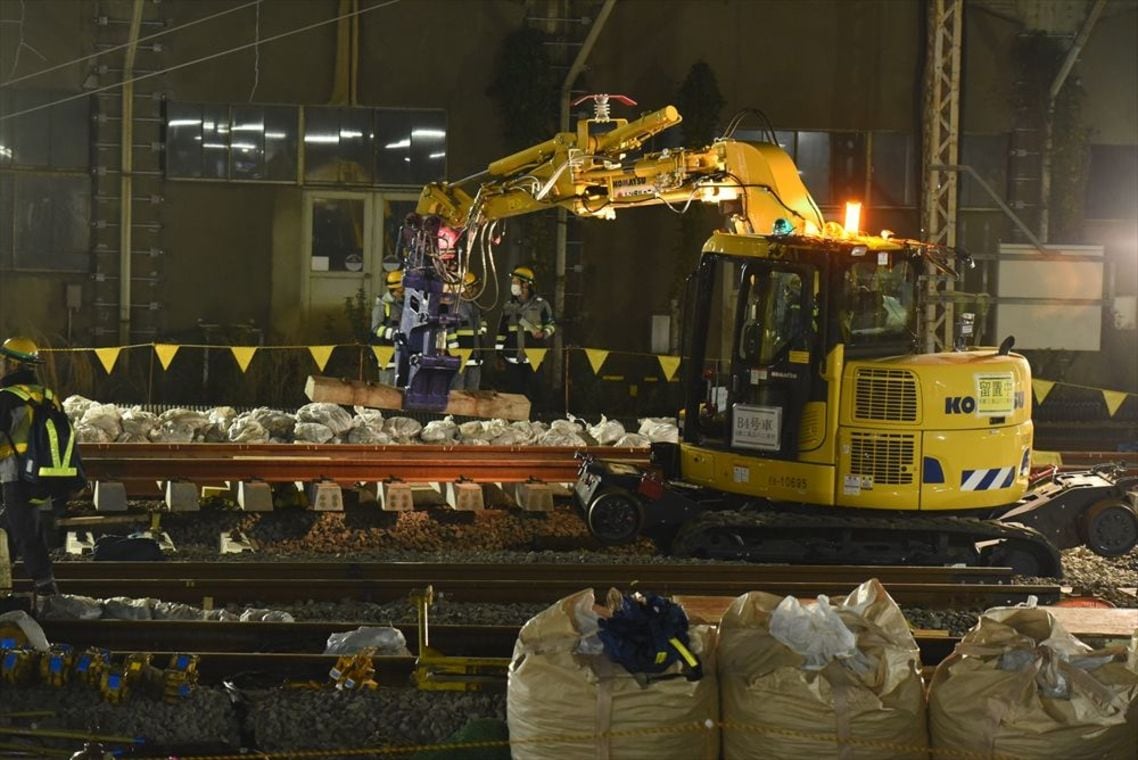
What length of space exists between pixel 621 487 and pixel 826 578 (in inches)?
82.4

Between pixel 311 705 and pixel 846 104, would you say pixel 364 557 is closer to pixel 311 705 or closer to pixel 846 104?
pixel 311 705

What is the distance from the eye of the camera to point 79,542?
14.5 metres

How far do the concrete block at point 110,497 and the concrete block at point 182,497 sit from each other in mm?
412

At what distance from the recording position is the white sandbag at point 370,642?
9.75 metres

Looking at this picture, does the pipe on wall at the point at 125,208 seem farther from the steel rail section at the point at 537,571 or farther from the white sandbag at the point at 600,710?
the white sandbag at the point at 600,710

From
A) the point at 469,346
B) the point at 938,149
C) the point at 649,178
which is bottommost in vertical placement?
the point at 469,346

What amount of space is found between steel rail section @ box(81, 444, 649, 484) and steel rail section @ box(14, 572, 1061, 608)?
3.56m

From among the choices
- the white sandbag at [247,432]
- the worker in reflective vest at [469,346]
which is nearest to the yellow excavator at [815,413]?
the worker in reflective vest at [469,346]

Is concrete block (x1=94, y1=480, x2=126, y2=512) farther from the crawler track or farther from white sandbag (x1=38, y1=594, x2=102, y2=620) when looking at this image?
white sandbag (x1=38, y1=594, x2=102, y2=620)

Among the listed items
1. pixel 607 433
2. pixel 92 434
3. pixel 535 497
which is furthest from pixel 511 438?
pixel 92 434

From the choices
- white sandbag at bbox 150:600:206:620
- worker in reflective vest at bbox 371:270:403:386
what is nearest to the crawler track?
worker in reflective vest at bbox 371:270:403:386

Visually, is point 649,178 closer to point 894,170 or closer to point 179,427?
point 179,427

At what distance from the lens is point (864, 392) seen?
1278 cm

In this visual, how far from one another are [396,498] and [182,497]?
1970 millimetres
